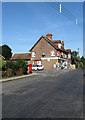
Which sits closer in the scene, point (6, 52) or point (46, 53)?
point (46, 53)

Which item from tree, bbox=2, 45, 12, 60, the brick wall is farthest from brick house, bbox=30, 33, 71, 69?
tree, bbox=2, 45, 12, 60

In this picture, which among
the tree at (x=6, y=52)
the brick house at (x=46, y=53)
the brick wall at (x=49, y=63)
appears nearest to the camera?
the brick house at (x=46, y=53)

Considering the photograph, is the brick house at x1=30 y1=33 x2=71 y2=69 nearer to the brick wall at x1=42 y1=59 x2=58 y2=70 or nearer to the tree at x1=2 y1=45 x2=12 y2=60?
the brick wall at x1=42 y1=59 x2=58 y2=70

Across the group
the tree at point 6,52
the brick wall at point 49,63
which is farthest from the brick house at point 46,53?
the tree at point 6,52

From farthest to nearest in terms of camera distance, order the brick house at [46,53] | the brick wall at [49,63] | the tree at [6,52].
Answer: the tree at [6,52] < the brick wall at [49,63] < the brick house at [46,53]

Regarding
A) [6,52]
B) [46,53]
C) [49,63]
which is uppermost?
[6,52]

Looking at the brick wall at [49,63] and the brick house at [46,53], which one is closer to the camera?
the brick house at [46,53]

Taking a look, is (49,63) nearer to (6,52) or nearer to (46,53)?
(46,53)

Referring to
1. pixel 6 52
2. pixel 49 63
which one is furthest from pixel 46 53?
pixel 6 52

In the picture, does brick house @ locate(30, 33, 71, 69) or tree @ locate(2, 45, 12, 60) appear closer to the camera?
brick house @ locate(30, 33, 71, 69)

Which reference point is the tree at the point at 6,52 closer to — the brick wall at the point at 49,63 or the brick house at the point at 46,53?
the brick house at the point at 46,53

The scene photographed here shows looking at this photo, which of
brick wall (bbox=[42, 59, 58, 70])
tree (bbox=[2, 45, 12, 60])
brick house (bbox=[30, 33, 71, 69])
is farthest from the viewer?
tree (bbox=[2, 45, 12, 60])

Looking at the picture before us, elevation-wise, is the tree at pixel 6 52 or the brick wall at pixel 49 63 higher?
Answer: the tree at pixel 6 52

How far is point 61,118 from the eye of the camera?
5367 mm
